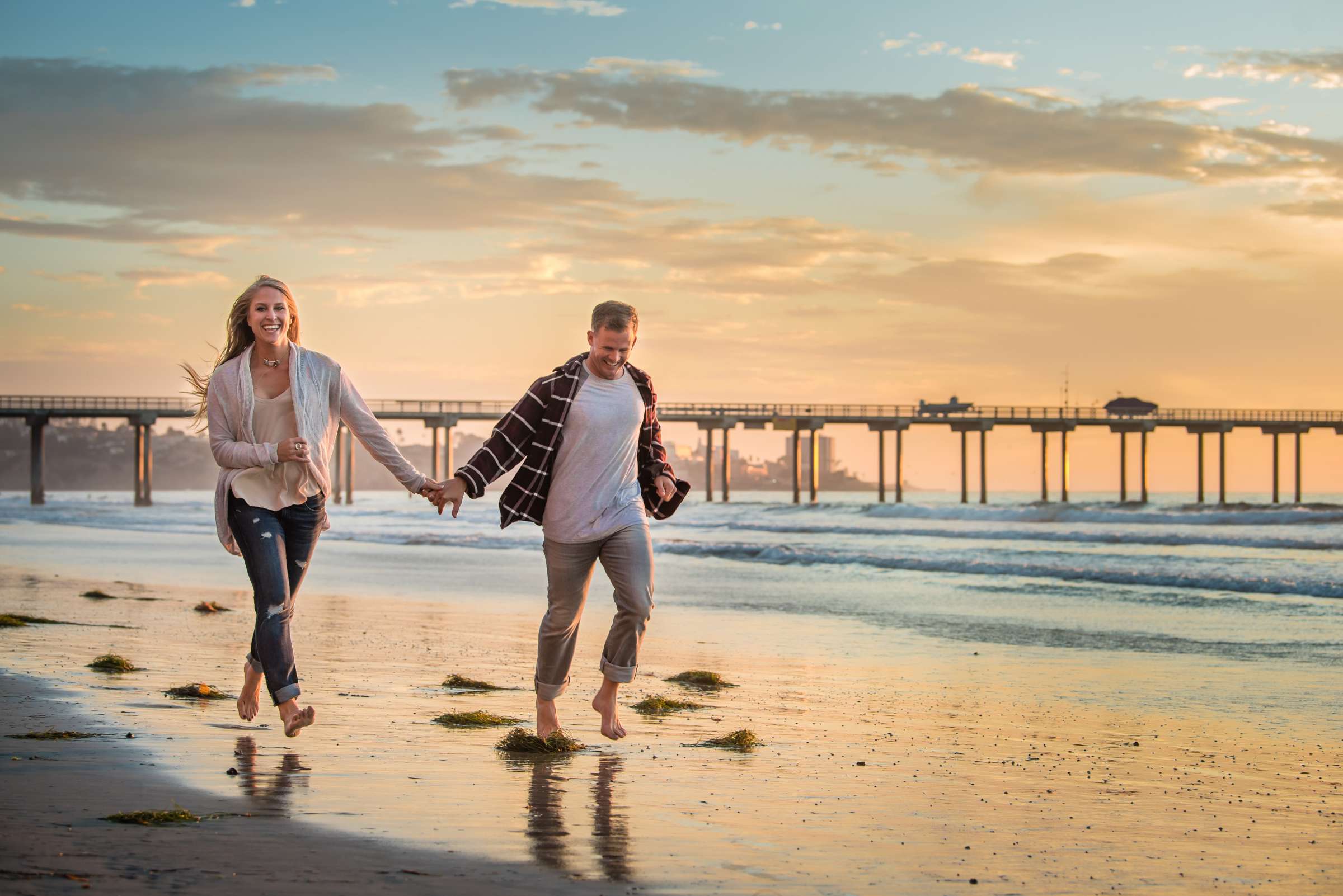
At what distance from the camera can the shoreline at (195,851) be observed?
2.74 m

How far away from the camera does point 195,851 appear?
2.99 metres

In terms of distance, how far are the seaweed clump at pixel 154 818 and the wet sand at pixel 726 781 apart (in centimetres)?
9

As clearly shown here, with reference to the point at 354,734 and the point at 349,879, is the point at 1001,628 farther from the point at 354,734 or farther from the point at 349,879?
the point at 349,879

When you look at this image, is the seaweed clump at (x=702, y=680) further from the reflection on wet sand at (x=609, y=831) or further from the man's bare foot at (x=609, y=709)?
the reflection on wet sand at (x=609, y=831)

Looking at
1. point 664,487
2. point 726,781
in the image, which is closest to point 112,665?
point 664,487

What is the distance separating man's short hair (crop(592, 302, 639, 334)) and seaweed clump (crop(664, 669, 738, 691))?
241 cm

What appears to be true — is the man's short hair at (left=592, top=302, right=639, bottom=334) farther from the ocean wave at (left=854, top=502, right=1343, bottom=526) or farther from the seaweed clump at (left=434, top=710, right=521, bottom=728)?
the ocean wave at (left=854, top=502, right=1343, bottom=526)

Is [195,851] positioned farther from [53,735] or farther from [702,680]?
[702,680]

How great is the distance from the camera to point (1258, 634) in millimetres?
9703

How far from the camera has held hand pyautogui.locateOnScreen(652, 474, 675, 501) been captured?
15.6ft

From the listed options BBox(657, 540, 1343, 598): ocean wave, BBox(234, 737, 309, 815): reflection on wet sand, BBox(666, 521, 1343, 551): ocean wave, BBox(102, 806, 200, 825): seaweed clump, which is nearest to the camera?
BBox(102, 806, 200, 825): seaweed clump

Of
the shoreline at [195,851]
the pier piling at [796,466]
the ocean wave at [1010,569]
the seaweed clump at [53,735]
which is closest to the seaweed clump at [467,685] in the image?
the seaweed clump at [53,735]

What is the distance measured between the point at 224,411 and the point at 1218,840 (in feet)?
10.9

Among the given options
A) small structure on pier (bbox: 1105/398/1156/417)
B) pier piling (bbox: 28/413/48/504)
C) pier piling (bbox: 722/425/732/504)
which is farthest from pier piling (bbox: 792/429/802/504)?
pier piling (bbox: 28/413/48/504)
